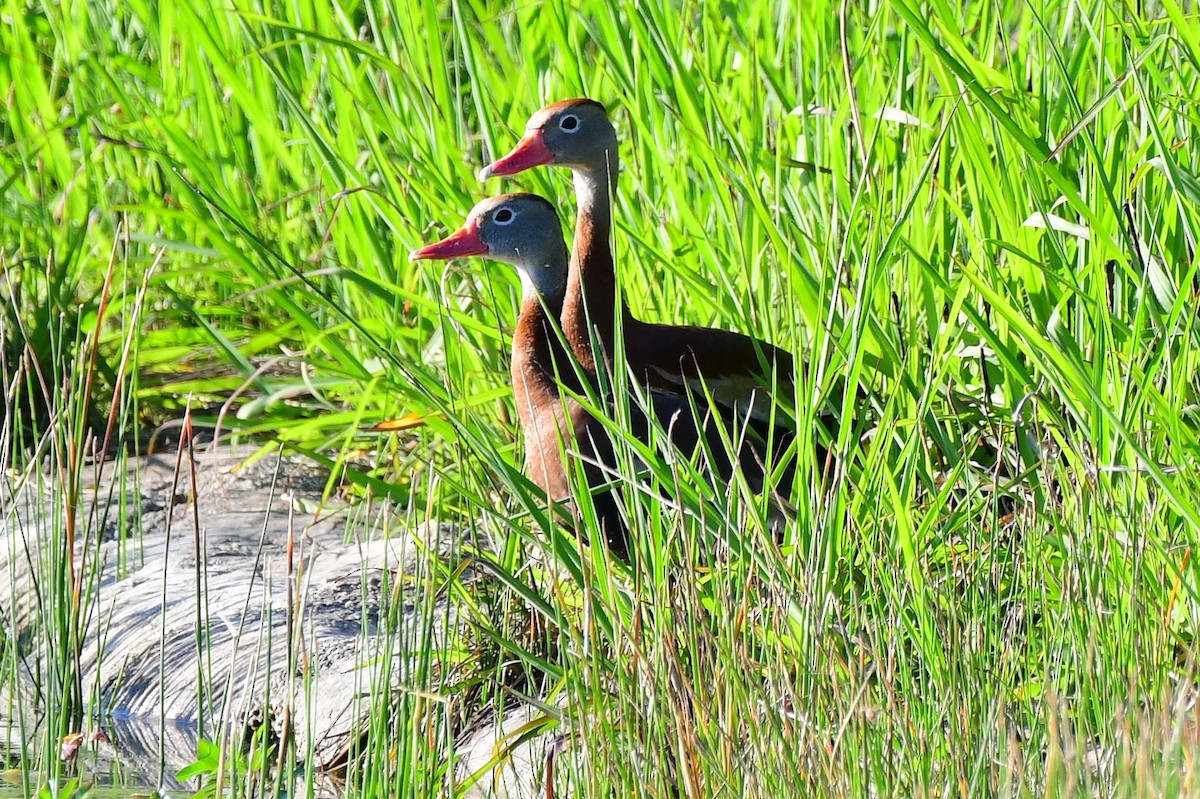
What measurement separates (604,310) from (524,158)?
1.00 feet

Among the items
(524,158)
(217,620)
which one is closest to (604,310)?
(524,158)

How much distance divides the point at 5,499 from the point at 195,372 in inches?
26.3

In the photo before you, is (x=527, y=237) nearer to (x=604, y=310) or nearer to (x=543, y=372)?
(x=604, y=310)

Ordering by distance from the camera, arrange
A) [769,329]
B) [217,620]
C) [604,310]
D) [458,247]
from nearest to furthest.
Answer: [769,329] → [217,620] → [458,247] → [604,310]

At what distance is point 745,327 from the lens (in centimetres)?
264

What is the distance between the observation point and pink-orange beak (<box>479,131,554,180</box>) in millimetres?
2951

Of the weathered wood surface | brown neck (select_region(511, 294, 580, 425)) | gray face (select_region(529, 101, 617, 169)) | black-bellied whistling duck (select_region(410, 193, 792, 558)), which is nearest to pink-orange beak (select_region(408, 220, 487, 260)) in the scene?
black-bellied whistling duck (select_region(410, 193, 792, 558))

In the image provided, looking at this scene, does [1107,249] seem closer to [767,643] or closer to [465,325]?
[767,643]

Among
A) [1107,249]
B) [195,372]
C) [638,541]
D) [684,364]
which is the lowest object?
[195,372]

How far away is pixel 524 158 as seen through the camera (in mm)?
2971

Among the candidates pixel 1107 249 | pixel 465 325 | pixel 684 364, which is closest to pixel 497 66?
pixel 465 325

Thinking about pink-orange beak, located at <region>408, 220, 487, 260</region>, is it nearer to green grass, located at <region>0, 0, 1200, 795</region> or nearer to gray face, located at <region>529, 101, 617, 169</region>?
green grass, located at <region>0, 0, 1200, 795</region>

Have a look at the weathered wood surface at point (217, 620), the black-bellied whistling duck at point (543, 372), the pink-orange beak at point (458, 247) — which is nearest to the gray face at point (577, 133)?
the black-bellied whistling duck at point (543, 372)

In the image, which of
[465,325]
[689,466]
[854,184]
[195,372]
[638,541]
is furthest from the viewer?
[195,372]
